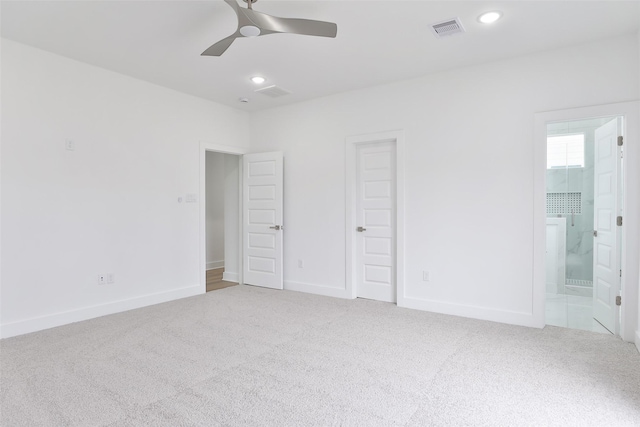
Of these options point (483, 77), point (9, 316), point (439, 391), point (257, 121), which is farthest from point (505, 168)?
point (9, 316)

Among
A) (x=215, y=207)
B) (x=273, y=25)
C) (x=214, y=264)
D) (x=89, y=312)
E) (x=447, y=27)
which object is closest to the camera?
(x=273, y=25)

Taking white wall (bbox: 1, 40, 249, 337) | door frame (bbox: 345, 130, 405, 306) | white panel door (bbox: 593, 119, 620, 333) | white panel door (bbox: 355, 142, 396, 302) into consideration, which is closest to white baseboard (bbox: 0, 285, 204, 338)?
white wall (bbox: 1, 40, 249, 337)

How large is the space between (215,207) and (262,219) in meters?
2.54

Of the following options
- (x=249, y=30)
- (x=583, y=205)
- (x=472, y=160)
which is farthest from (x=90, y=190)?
(x=583, y=205)

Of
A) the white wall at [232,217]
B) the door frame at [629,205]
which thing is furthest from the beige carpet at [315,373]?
the white wall at [232,217]

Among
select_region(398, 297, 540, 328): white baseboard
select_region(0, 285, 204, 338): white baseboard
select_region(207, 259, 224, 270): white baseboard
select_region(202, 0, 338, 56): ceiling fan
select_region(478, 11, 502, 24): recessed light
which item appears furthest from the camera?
select_region(207, 259, 224, 270): white baseboard

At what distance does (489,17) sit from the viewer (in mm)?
2936

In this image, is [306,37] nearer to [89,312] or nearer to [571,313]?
[89,312]

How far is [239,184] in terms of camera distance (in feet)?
19.7

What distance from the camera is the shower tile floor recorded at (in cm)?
379

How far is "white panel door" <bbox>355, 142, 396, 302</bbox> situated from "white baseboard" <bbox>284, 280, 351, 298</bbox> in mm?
230

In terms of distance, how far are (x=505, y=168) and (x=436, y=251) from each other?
116cm

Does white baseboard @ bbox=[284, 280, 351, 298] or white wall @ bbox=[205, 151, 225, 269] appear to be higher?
white wall @ bbox=[205, 151, 225, 269]

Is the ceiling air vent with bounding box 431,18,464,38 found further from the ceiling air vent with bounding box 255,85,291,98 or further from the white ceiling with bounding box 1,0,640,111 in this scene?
the ceiling air vent with bounding box 255,85,291,98
